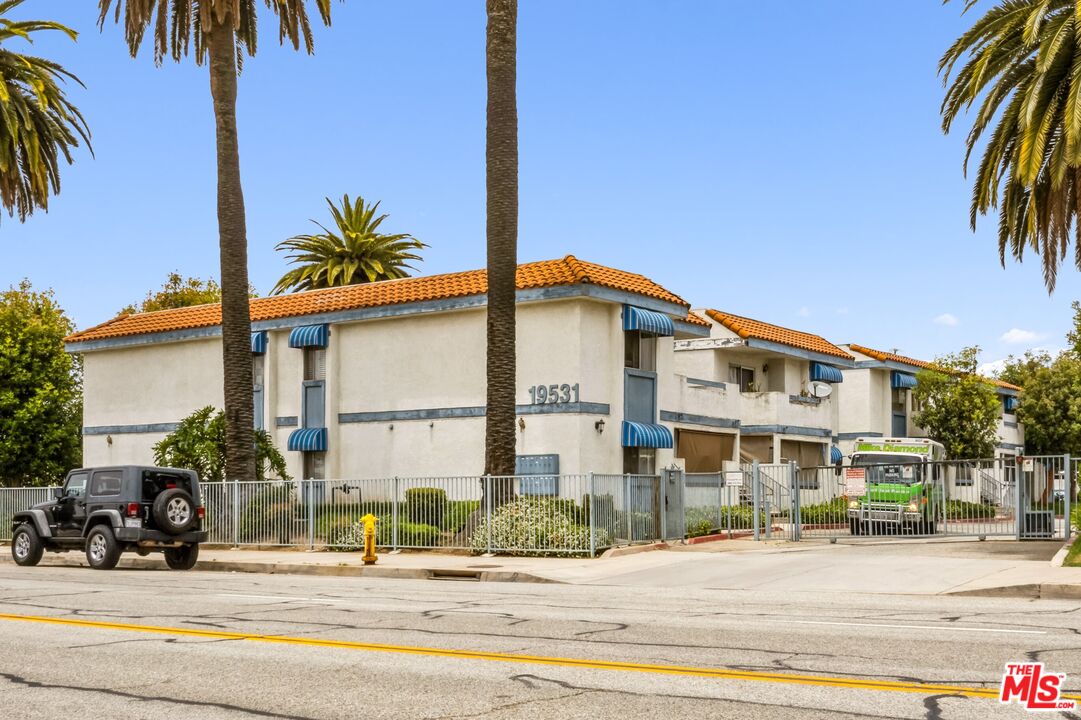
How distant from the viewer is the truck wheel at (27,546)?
80.3 ft

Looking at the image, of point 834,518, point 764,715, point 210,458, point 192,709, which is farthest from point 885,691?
point 210,458

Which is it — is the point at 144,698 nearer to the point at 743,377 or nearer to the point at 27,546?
the point at 27,546

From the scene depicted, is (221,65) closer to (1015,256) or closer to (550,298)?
(550,298)

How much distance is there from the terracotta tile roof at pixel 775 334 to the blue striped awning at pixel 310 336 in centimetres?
1371

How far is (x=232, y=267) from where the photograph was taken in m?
30.0

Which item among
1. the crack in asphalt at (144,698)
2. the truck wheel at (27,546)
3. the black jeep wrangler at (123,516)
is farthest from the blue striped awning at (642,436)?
the crack in asphalt at (144,698)

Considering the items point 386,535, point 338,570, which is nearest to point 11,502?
point 386,535

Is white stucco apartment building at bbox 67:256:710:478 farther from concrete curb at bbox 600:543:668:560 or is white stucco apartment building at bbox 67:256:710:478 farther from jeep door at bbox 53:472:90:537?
jeep door at bbox 53:472:90:537

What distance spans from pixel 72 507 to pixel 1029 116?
769 inches

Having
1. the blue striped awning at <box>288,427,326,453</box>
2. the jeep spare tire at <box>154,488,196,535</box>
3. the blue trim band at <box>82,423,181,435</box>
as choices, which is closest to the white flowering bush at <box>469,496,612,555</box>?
the jeep spare tire at <box>154,488,196,535</box>

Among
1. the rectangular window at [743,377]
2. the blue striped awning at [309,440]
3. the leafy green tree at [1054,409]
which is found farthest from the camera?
the leafy green tree at [1054,409]

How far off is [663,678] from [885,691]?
1.60m

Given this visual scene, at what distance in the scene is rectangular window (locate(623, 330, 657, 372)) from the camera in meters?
32.2

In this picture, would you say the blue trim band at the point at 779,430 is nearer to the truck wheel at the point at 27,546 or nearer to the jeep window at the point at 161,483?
the jeep window at the point at 161,483
